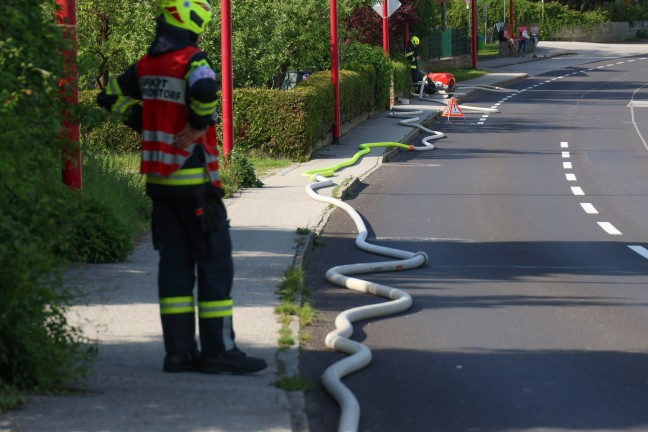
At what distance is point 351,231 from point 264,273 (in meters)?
3.70

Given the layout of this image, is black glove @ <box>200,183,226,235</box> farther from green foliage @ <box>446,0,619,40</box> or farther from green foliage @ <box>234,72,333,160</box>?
green foliage @ <box>446,0,619,40</box>

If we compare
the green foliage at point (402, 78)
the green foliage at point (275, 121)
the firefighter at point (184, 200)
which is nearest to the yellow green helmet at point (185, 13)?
the firefighter at point (184, 200)

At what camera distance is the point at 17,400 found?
561 centimetres

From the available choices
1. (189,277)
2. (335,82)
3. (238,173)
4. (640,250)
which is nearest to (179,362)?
(189,277)

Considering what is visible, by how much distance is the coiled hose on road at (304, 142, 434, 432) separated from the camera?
620 cm

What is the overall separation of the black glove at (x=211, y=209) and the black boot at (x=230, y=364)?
679mm

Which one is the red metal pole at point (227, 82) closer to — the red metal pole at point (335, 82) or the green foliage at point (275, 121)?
the green foliage at point (275, 121)

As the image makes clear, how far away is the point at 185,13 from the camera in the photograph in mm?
6715

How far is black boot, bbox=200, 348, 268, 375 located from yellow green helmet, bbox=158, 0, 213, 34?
1.73m

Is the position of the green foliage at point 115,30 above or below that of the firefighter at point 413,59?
above

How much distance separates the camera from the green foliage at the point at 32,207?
5.44 m

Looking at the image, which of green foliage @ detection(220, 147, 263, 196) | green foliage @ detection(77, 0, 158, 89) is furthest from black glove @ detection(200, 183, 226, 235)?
green foliage @ detection(77, 0, 158, 89)

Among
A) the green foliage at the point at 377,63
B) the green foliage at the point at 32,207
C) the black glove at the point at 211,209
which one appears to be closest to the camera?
the green foliage at the point at 32,207

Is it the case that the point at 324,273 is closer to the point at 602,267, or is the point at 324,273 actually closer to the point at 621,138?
the point at 602,267
